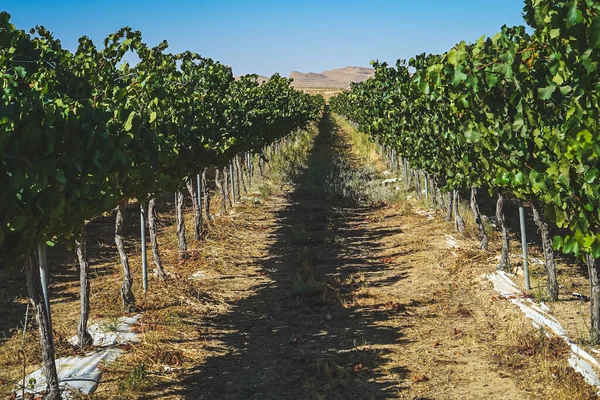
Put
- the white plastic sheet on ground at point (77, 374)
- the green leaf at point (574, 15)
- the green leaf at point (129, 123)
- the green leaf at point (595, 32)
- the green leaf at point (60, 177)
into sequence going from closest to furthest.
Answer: the green leaf at point (595, 32) < the green leaf at point (574, 15) < the green leaf at point (60, 177) < the white plastic sheet on ground at point (77, 374) < the green leaf at point (129, 123)

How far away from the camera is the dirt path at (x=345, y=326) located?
23.9 ft

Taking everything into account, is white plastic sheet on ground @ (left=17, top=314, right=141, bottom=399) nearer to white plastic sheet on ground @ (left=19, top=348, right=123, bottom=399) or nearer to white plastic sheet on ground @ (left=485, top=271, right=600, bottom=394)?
white plastic sheet on ground @ (left=19, top=348, right=123, bottom=399)

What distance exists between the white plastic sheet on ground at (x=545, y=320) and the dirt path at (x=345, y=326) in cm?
68

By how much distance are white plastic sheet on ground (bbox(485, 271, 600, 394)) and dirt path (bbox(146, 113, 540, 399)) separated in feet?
2.24

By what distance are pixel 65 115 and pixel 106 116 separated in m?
0.49

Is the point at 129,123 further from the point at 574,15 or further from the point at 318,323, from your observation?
the point at 574,15

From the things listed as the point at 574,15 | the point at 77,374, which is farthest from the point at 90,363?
the point at 574,15

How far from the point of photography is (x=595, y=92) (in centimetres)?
466

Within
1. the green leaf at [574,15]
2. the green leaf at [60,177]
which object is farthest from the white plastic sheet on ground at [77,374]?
the green leaf at [574,15]

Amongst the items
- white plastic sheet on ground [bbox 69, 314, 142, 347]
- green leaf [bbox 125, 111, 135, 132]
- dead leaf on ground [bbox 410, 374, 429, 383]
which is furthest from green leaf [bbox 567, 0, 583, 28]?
white plastic sheet on ground [bbox 69, 314, 142, 347]

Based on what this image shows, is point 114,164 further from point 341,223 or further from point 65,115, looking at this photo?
point 341,223

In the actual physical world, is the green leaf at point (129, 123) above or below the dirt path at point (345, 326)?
above

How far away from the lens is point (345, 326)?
9469 millimetres

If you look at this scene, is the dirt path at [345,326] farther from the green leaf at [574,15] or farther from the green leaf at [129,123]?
the green leaf at [574,15]
